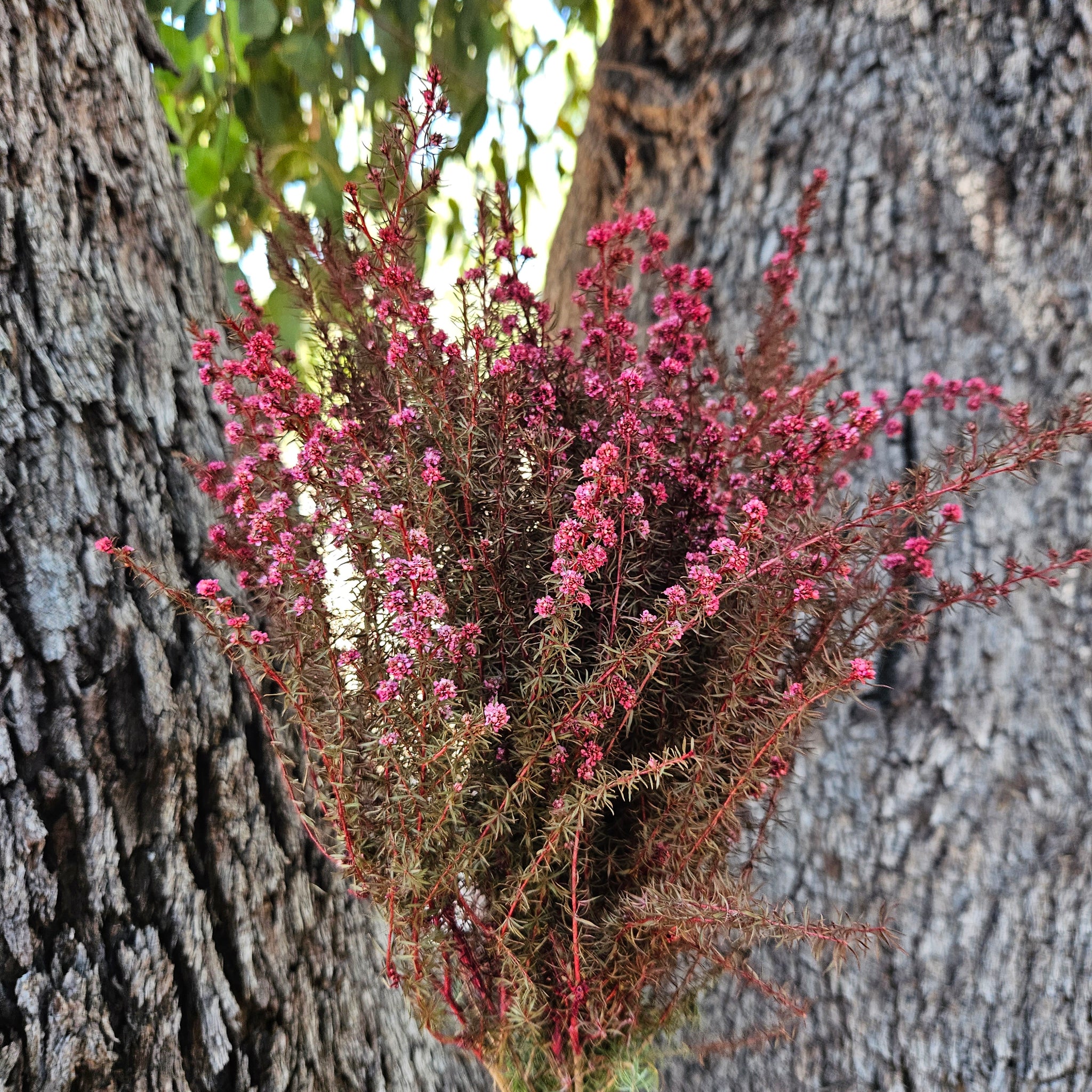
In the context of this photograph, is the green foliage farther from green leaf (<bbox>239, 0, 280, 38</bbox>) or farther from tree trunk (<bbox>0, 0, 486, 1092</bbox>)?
tree trunk (<bbox>0, 0, 486, 1092</bbox>)

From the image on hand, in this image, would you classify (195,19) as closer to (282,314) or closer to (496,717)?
(282,314)

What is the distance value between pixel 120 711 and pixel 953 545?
130 cm

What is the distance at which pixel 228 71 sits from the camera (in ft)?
5.47

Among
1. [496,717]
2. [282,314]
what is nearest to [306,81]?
[282,314]

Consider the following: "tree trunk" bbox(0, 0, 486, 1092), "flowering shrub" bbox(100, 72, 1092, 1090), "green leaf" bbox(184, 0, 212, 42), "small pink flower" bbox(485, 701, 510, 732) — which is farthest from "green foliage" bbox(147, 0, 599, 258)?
"small pink flower" bbox(485, 701, 510, 732)

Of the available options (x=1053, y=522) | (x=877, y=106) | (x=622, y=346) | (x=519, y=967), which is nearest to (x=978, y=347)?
(x=1053, y=522)

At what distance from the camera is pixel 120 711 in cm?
88

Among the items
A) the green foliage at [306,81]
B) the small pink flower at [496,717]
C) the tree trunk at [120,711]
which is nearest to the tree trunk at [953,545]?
the green foliage at [306,81]

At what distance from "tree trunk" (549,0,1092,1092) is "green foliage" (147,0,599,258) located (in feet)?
1.87

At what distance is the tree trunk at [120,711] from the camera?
81cm

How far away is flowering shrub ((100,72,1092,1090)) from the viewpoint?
64 centimetres

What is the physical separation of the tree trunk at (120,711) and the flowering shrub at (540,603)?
187 millimetres

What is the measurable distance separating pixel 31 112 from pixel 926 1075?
1.85 m

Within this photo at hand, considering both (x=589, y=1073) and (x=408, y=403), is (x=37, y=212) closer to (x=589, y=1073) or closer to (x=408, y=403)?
(x=408, y=403)
